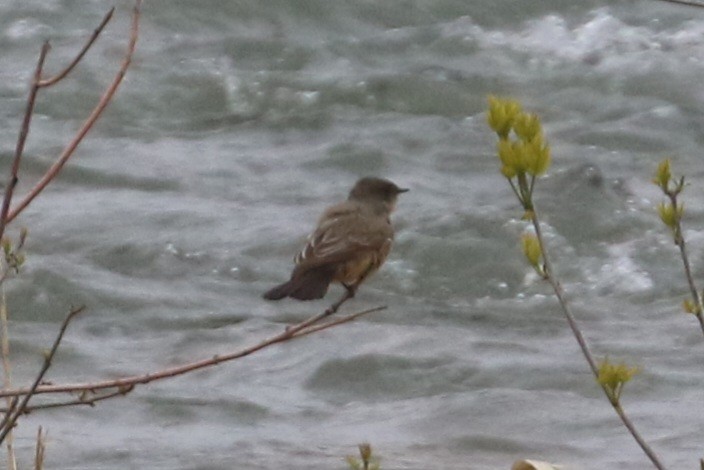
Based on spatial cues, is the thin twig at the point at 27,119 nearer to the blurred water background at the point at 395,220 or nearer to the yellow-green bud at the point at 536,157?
the yellow-green bud at the point at 536,157

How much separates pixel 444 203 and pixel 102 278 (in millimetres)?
1964

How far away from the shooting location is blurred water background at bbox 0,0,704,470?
700 cm

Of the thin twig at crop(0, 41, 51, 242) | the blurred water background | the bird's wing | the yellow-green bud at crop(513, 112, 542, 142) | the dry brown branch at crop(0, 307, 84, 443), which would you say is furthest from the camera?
the blurred water background

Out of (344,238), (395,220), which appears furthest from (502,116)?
(395,220)

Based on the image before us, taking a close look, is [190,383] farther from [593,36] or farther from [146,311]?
[593,36]

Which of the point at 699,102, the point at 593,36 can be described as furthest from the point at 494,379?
the point at 593,36

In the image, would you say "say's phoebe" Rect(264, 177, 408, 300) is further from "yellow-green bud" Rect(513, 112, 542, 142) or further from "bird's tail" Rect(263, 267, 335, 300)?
"yellow-green bud" Rect(513, 112, 542, 142)

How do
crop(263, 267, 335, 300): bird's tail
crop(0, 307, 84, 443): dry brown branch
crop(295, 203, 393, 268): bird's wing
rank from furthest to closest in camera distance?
crop(295, 203, 393, 268): bird's wing → crop(263, 267, 335, 300): bird's tail → crop(0, 307, 84, 443): dry brown branch

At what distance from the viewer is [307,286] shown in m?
5.29

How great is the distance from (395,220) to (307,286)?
4.45 metres

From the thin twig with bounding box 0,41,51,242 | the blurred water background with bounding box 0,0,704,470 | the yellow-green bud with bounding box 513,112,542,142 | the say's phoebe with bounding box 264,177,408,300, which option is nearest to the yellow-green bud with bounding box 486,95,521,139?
the yellow-green bud with bounding box 513,112,542,142

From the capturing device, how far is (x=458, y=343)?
26.7 ft

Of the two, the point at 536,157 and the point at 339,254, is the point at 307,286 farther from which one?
the point at 536,157

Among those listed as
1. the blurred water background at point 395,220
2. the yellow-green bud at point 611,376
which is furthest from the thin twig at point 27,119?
the blurred water background at point 395,220
